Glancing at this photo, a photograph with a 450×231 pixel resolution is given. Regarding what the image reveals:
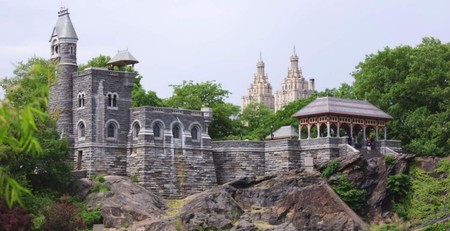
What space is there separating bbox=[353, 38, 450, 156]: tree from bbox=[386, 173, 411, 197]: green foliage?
4822 millimetres

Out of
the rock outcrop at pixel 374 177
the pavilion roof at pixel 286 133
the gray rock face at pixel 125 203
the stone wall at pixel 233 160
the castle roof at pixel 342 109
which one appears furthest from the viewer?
the pavilion roof at pixel 286 133

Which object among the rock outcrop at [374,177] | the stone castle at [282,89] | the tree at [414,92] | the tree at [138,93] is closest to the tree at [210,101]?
the tree at [138,93]

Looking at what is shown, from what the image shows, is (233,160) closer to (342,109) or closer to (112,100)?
(342,109)

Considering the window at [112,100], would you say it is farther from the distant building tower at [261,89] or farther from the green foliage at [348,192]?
the distant building tower at [261,89]

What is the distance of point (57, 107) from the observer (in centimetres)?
5231

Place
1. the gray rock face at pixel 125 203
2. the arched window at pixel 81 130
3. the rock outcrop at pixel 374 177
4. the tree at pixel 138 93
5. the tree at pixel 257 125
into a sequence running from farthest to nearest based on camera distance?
1. the tree at pixel 257 125
2. the tree at pixel 138 93
3. the arched window at pixel 81 130
4. the rock outcrop at pixel 374 177
5. the gray rock face at pixel 125 203

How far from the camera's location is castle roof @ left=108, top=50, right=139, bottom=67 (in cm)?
5344

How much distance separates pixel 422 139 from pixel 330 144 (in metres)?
7.46

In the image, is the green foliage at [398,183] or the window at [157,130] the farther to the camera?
the window at [157,130]

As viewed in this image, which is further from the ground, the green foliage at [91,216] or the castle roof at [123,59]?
the castle roof at [123,59]

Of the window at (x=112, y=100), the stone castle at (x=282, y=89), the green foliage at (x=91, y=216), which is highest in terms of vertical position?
the stone castle at (x=282, y=89)

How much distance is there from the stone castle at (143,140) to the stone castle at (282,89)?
121 metres

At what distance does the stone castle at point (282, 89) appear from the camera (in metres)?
180

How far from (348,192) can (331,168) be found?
1837mm
